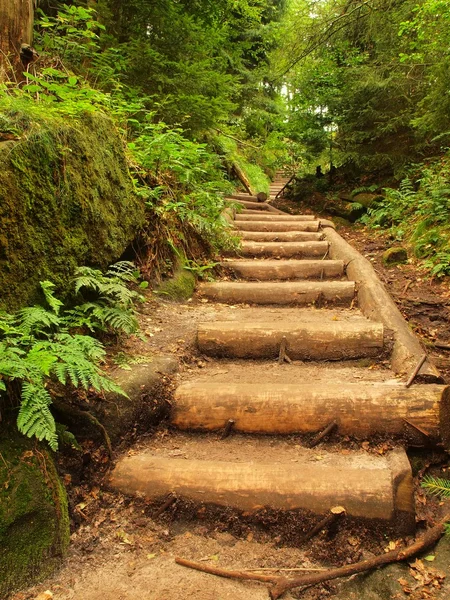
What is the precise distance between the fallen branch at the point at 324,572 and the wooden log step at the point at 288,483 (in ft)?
0.35

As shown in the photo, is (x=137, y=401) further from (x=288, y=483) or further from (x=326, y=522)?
(x=326, y=522)

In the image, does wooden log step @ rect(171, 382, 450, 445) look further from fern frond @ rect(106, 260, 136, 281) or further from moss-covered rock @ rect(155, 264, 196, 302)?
moss-covered rock @ rect(155, 264, 196, 302)

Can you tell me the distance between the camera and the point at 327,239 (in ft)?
20.3

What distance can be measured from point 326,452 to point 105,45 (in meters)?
6.54

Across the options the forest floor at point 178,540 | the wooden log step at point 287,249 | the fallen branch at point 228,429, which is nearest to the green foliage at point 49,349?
the forest floor at point 178,540

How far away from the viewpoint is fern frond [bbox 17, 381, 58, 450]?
1821 mm

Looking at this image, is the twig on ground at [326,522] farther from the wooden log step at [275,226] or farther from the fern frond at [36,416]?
the wooden log step at [275,226]

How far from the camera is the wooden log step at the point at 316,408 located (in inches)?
96.5

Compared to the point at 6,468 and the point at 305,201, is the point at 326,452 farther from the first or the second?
the point at 305,201

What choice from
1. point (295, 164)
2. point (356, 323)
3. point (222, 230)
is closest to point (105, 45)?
point (222, 230)

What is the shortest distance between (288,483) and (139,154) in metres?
3.80

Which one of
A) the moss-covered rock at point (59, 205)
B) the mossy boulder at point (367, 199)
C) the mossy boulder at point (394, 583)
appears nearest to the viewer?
the mossy boulder at point (394, 583)

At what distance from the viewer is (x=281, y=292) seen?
14.9 ft

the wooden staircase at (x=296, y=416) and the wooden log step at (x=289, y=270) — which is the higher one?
the wooden log step at (x=289, y=270)
